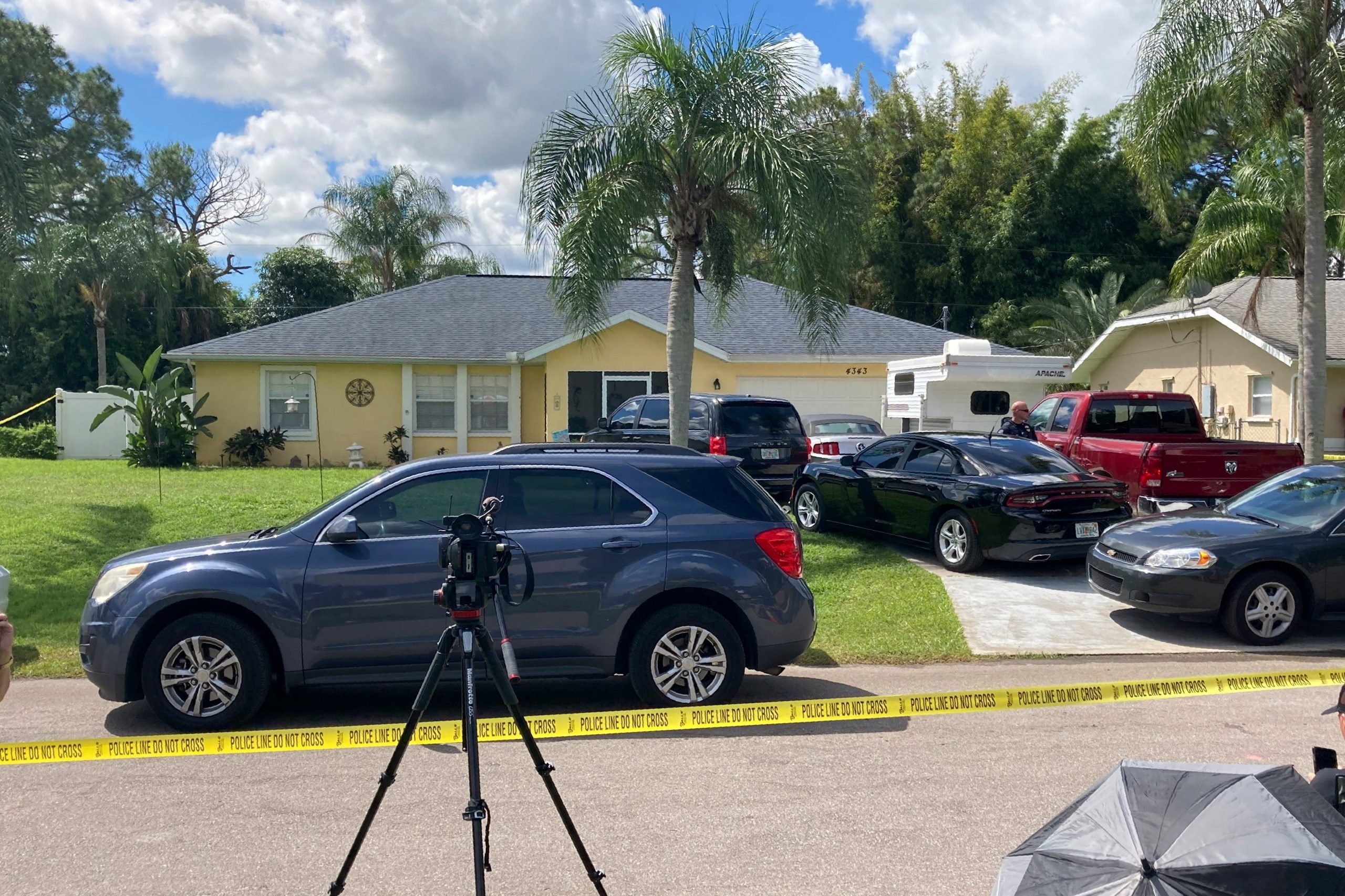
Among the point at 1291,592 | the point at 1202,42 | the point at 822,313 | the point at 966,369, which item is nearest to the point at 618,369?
the point at 966,369

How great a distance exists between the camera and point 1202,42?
14.5 metres

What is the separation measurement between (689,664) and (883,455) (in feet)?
23.8

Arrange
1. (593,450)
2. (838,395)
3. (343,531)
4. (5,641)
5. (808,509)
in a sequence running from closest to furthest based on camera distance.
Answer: (5,641) < (343,531) < (593,450) < (808,509) < (838,395)

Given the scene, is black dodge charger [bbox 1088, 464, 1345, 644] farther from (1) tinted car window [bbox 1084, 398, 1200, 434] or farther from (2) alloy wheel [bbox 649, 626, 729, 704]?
(1) tinted car window [bbox 1084, 398, 1200, 434]

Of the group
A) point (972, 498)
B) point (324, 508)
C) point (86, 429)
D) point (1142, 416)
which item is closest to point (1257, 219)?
point (1142, 416)

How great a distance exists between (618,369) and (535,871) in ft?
67.3

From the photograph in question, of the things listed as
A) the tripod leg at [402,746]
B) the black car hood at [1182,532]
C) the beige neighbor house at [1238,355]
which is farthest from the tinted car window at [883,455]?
the beige neighbor house at [1238,355]

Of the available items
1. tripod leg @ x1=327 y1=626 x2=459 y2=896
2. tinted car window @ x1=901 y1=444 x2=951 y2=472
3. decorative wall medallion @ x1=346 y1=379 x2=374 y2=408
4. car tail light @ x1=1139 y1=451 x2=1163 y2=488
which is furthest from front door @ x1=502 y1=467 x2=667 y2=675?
decorative wall medallion @ x1=346 y1=379 x2=374 y2=408

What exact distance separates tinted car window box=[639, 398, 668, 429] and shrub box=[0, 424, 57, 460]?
19.3 metres

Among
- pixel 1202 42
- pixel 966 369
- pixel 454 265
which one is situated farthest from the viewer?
pixel 454 265

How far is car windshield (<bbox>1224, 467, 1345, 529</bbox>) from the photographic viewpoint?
9.30m

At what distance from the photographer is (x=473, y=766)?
3426 mm

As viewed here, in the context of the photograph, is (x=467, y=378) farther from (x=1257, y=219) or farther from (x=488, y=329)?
(x=1257, y=219)

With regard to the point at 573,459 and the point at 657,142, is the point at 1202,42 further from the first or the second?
the point at 573,459
